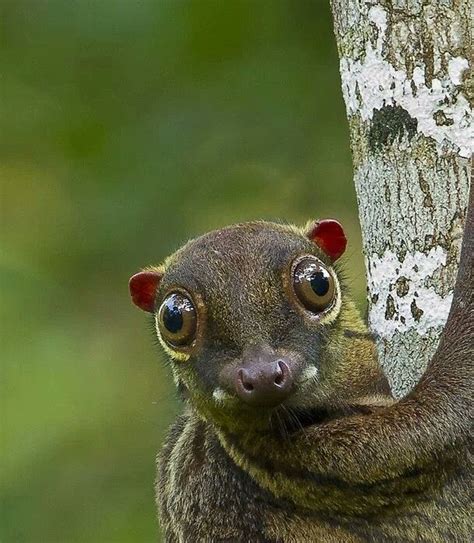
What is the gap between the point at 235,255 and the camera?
502cm

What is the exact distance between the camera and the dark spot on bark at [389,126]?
5.16 metres

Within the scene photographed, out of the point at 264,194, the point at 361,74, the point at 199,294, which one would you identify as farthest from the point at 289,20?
the point at 199,294

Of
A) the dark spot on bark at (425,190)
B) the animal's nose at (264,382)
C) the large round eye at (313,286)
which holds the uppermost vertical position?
the dark spot on bark at (425,190)

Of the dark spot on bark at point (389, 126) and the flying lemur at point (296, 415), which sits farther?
the dark spot on bark at point (389, 126)

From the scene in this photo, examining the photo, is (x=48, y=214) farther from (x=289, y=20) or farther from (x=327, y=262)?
(x=327, y=262)

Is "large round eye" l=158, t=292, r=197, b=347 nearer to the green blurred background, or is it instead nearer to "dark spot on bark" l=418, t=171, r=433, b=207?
"dark spot on bark" l=418, t=171, r=433, b=207

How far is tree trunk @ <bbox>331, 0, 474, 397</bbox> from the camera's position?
5066 millimetres

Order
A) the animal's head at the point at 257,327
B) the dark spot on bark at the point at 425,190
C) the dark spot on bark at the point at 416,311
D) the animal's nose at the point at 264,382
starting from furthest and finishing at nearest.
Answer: the dark spot on bark at the point at 416,311
the dark spot on bark at the point at 425,190
the animal's head at the point at 257,327
the animal's nose at the point at 264,382

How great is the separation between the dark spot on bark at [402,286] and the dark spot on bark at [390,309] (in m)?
0.06

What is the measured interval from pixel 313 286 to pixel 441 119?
0.91m

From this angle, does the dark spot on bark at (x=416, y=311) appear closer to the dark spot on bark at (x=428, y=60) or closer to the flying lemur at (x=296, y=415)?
the flying lemur at (x=296, y=415)

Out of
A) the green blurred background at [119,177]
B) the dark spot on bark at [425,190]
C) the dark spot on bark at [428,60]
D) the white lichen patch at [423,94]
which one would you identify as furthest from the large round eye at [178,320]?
the green blurred background at [119,177]

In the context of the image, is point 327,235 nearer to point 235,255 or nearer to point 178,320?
point 235,255

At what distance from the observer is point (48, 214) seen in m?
10.5
